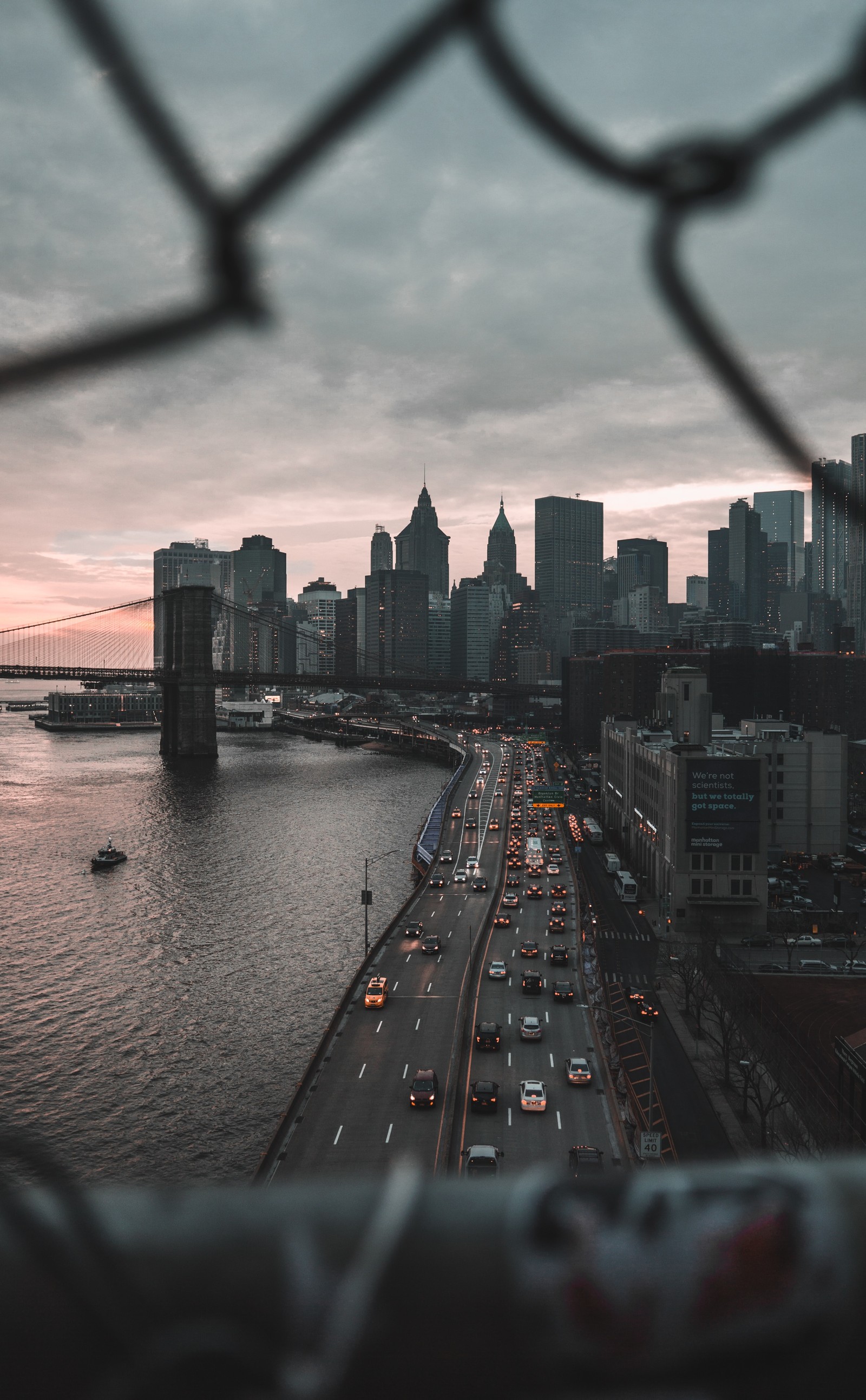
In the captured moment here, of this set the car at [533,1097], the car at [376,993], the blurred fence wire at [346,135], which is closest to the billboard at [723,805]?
the car at [376,993]

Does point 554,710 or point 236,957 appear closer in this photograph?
point 236,957

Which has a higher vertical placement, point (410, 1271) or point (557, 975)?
point (410, 1271)

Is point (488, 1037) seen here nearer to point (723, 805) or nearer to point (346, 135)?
point (723, 805)

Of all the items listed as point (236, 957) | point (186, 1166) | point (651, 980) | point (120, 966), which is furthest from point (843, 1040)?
point (120, 966)

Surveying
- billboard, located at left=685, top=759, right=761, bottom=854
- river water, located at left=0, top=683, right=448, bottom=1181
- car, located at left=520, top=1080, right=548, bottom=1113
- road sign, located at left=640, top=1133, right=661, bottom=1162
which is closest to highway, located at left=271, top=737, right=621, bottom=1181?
car, located at left=520, top=1080, right=548, bottom=1113

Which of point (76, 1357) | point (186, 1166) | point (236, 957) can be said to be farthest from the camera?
point (236, 957)

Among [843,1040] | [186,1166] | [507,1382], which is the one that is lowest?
[186,1166]

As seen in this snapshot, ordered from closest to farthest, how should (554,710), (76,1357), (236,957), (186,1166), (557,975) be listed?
(76,1357), (186,1166), (557,975), (236,957), (554,710)

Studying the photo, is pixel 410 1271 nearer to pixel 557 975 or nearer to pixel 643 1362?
pixel 643 1362
